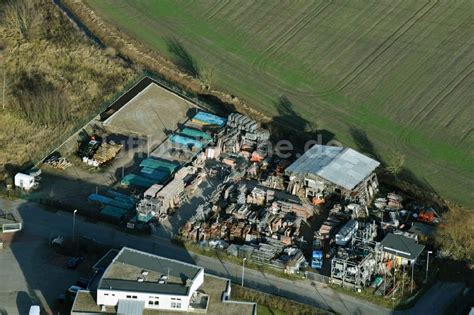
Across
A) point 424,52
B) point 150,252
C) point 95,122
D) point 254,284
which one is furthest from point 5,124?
point 424,52

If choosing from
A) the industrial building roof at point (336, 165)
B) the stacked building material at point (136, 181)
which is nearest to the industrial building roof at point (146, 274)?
the stacked building material at point (136, 181)

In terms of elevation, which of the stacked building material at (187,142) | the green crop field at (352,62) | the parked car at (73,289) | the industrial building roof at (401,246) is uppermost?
the green crop field at (352,62)

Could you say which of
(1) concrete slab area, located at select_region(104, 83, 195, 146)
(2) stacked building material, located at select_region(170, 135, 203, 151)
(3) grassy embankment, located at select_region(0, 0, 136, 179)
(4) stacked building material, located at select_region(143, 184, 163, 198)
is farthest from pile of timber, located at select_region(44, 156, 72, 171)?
(2) stacked building material, located at select_region(170, 135, 203, 151)

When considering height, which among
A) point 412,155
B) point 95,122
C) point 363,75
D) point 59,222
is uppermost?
point 363,75

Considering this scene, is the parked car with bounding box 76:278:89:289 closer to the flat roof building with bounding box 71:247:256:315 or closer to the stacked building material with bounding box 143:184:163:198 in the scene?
the flat roof building with bounding box 71:247:256:315

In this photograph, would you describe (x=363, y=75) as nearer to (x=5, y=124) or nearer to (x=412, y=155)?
(x=412, y=155)

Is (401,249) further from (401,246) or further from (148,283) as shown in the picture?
(148,283)

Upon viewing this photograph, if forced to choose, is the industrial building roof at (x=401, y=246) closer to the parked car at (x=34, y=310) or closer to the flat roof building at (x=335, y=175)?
the flat roof building at (x=335, y=175)
